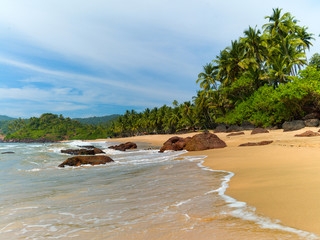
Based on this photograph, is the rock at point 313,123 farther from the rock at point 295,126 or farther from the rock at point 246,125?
the rock at point 246,125

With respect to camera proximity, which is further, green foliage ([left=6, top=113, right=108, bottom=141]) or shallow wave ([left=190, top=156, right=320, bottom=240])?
green foliage ([left=6, top=113, right=108, bottom=141])

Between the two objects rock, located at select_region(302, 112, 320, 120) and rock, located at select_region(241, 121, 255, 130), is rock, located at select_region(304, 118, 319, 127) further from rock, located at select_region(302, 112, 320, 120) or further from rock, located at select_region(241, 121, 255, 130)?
rock, located at select_region(241, 121, 255, 130)

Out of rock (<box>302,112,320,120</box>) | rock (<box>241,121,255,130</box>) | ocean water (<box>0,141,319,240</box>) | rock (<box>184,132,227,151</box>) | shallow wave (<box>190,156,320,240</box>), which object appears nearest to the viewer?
shallow wave (<box>190,156,320,240</box>)

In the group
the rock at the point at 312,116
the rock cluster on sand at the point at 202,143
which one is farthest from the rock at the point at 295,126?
the rock cluster on sand at the point at 202,143

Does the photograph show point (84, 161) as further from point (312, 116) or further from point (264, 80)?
point (264, 80)

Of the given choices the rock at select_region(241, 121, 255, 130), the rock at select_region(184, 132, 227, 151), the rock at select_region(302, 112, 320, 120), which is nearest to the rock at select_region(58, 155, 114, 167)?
the rock at select_region(184, 132, 227, 151)

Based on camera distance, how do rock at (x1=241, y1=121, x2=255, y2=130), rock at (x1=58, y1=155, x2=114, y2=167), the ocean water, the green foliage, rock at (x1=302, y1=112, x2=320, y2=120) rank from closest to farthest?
the ocean water, rock at (x1=58, y1=155, x2=114, y2=167), rock at (x1=302, y1=112, x2=320, y2=120), rock at (x1=241, y1=121, x2=255, y2=130), the green foliage

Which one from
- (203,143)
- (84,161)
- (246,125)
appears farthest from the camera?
(246,125)

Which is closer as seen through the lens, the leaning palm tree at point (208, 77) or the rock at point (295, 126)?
the rock at point (295, 126)

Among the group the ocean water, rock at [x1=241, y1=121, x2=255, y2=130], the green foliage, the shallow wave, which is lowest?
the ocean water

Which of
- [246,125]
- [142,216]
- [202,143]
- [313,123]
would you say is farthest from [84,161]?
[246,125]

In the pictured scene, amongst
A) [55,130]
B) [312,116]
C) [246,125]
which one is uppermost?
[55,130]

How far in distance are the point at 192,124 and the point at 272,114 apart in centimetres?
3131

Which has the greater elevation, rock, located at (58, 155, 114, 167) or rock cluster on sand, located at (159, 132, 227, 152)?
rock cluster on sand, located at (159, 132, 227, 152)
